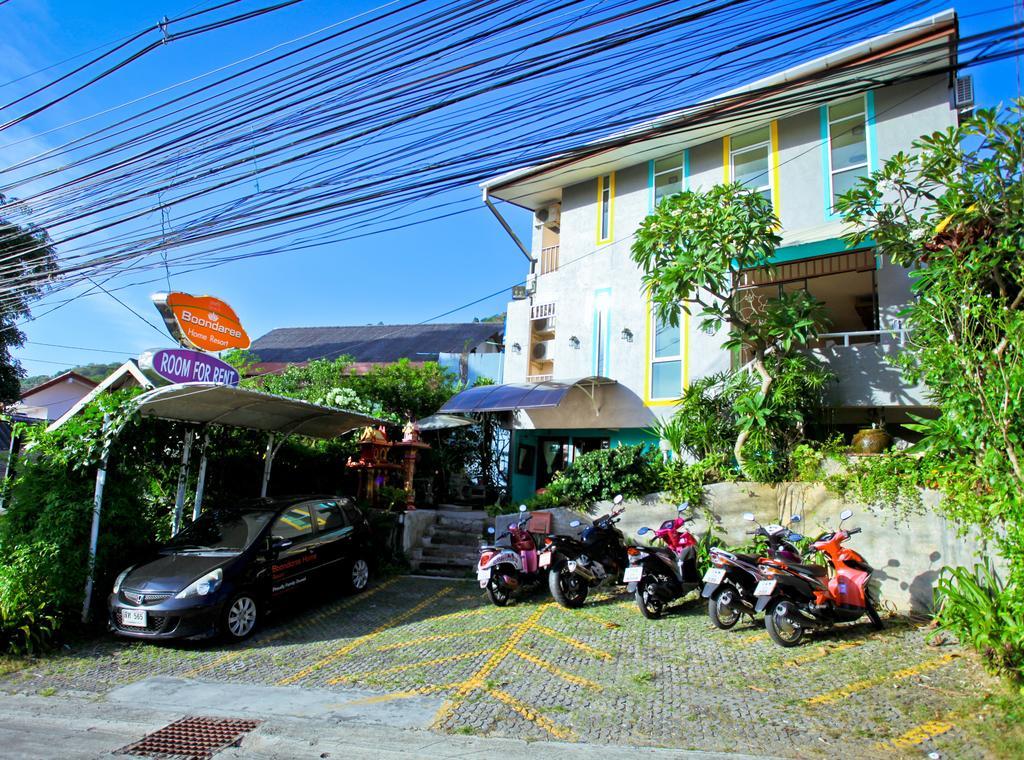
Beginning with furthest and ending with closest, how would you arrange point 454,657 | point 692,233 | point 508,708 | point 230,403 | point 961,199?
point 692,233, point 230,403, point 961,199, point 454,657, point 508,708

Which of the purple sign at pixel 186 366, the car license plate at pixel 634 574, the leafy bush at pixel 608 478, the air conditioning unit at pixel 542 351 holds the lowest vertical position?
the car license plate at pixel 634 574

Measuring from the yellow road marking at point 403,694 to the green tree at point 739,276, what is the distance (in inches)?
227

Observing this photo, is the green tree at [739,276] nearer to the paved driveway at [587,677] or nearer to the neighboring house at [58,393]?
the paved driveway at [587,677]

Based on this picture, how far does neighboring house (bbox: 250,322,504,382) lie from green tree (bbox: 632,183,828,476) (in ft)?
38.9

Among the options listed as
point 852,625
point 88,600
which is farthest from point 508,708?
point 88,600

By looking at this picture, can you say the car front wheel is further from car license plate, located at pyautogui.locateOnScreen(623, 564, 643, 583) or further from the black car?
car license plate, located at pyautogui.locateOnScreen(623, 564, 643, 583)

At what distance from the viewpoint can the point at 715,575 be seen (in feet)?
22.0

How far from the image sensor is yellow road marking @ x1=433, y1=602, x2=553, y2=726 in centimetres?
493

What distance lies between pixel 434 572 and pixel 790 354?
23.2 feet

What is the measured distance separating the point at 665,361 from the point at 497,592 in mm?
6429

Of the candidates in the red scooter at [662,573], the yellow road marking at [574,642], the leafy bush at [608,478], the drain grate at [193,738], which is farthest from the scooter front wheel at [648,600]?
the drain grate at [193,738]

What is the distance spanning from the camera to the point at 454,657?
247 inches

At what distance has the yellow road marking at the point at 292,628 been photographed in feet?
20.6

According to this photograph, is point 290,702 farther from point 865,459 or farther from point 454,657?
point 865,459
